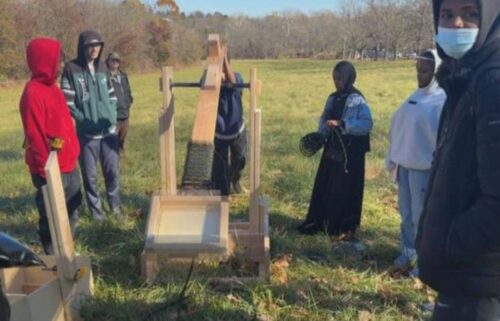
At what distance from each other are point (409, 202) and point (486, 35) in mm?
2847

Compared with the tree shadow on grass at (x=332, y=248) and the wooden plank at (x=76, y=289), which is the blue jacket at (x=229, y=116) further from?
the wooden plank at (x=76, y=289)

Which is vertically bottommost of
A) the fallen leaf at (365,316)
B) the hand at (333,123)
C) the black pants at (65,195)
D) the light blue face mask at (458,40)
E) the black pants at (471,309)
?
the fallen leaf at (365,316)

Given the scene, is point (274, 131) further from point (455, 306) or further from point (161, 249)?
point (455, 306)

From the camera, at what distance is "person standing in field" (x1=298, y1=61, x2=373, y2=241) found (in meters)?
5.66

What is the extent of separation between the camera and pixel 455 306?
220cm

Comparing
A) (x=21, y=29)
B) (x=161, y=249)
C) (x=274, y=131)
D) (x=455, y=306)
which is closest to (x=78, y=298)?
(x=161, y=249)

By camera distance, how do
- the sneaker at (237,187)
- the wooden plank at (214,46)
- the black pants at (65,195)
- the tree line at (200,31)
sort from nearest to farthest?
the black pants at (65,195) < the wooden plank at (214,46) < the sneaker at (237,187) < the tree line at (200,31)

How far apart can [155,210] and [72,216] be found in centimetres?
125

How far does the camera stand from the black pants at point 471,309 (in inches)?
84.2

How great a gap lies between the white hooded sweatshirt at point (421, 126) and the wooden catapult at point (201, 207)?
117 cm

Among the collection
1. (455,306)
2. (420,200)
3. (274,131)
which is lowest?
(274,131)

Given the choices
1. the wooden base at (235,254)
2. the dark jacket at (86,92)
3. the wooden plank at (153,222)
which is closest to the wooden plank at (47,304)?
the wooden plank at (153,222)

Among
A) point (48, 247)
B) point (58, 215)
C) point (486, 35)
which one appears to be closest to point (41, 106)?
point (48, 247)

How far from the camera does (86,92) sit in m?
6.07
